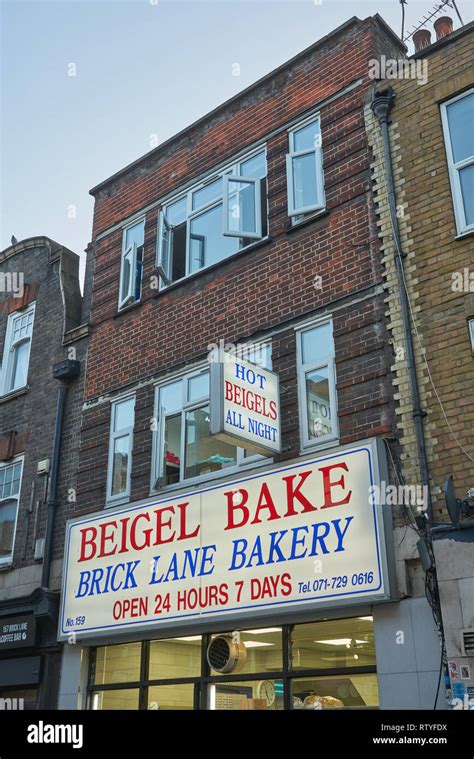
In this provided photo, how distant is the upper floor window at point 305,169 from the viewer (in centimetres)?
1023

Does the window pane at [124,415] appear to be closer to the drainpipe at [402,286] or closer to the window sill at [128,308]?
the window sill at [128,308]

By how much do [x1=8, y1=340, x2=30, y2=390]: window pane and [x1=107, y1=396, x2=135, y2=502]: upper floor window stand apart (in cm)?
314

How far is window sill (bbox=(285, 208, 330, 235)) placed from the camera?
9953 millimetres

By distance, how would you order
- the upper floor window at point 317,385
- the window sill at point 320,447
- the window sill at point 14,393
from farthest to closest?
the window sill at point 14,393 < the upper floor window at point 317,385 < the window sill at point 320,447

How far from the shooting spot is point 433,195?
887cm

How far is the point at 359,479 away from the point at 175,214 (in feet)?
20.8

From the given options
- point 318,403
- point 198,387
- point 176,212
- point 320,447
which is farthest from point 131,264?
point 320,447

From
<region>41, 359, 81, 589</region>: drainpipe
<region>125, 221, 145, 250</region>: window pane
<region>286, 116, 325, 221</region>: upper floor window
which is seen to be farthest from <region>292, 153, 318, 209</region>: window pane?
<region>41, 359, 81, 589</region>: drainpipe

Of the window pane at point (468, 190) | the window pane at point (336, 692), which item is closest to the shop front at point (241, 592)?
the window pane at point (336, 692)

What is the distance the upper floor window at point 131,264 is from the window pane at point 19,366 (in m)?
2.95

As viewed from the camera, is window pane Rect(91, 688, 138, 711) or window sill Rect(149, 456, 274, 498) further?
window pane Rect(91, 688, 138, 711)

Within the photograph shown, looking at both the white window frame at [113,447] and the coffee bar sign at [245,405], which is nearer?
the coffee bar sign at [245,405]

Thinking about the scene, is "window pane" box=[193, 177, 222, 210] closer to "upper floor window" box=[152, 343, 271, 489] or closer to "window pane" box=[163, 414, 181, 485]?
"upper floor window" box=[152, 343, 271, 489]

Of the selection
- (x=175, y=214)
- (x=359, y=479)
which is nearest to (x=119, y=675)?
(x=359, y=479)
